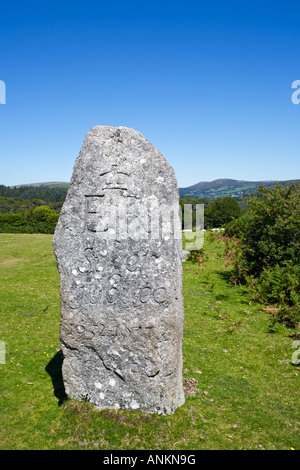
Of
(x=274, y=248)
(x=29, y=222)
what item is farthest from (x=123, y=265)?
(x=29, y=222)

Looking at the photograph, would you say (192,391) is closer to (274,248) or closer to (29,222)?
(274,248)

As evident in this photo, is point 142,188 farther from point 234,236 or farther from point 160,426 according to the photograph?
point 234,236

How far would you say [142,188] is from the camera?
19.9 feet

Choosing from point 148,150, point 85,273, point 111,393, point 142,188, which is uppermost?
point 148,150

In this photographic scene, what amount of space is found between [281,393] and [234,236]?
17.0 metres

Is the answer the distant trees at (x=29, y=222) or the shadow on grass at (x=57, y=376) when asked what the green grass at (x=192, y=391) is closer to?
the shadow on grass at (x=57, y=376)

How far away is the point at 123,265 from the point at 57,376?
149 inches

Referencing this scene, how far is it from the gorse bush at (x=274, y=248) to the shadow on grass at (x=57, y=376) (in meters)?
7.43

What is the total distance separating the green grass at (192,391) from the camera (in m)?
5.81

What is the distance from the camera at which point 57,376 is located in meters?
7.86

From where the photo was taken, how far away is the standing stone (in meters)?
5.97

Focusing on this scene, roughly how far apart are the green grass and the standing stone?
50cm

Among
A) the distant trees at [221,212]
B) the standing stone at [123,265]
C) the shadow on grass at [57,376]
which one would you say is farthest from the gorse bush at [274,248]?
the distant trees at [221,212]

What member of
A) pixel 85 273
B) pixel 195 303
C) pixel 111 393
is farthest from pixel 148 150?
pixel 195 303
